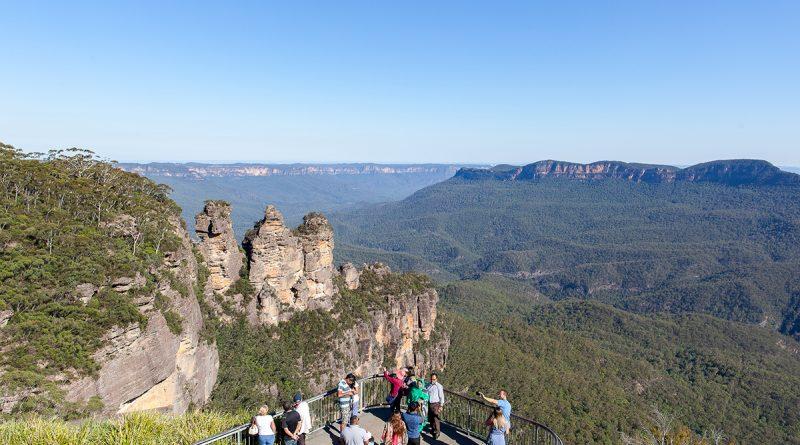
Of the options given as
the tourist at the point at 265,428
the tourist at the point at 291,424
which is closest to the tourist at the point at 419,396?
the tourist at the point at 291,424

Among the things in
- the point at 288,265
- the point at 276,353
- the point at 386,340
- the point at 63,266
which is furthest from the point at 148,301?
the point at 386,340

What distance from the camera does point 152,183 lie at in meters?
40.8

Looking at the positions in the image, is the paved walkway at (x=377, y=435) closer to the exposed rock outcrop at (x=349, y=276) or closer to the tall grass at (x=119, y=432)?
the tall grass at (x=119, y=432)

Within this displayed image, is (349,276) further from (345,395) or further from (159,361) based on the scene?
(345,395)

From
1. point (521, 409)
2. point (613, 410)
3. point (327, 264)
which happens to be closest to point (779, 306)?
point (613, 410)

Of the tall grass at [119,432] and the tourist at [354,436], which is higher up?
the tourist at [354,436]

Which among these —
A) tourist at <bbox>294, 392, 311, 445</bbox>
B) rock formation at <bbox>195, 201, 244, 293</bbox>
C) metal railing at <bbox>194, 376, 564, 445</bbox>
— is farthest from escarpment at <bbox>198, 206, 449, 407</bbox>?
tourist at <bbox>294, 392, 311, 445</bbox>

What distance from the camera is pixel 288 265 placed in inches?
1753

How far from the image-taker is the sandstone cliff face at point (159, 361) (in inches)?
832

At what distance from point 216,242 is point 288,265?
25.8 feet

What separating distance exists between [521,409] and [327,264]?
27.6m

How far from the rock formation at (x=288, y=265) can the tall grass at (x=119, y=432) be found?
2780 cm

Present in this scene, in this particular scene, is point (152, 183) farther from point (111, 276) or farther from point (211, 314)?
point (111, 276)

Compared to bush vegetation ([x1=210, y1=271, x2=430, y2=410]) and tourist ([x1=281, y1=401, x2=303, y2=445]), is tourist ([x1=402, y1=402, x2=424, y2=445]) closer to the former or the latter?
tourist ([x1=281, y1=401, x2=303, y2=445])
